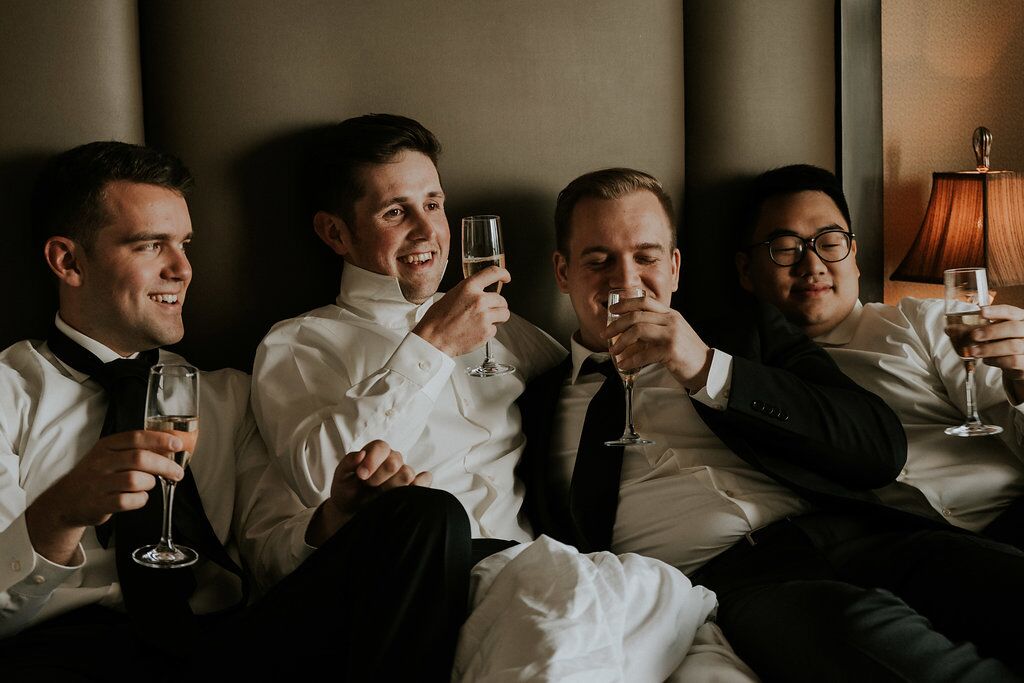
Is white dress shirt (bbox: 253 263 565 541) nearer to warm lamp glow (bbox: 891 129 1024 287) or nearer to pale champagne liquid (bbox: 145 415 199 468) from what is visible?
pale champagne liquid (bbox: 145 415 199 468)

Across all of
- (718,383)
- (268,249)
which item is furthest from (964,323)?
(268,249)

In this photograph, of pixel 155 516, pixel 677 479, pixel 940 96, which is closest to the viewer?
Answer: pixel 155 516

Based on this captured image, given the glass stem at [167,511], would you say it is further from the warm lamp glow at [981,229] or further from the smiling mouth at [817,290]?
the warm lamp glow at [981,229]

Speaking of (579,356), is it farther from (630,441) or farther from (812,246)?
(812,246)

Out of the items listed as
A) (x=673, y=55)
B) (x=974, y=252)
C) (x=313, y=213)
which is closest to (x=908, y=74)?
(x=974, y=252)

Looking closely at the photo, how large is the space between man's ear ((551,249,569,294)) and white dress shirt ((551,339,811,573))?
Result: 197 millimetres

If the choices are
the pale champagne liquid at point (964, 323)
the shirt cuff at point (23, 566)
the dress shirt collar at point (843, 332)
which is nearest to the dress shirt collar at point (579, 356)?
the dress shirt collar at point (843, 332)

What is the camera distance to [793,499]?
7.29ft

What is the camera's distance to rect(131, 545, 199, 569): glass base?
155 cm

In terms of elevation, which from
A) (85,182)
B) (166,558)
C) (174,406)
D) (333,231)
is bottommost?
(166,558)

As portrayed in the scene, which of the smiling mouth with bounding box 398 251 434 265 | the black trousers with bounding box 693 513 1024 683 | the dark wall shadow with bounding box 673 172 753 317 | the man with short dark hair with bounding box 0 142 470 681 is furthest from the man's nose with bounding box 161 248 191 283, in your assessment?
the dark wall shadow with bounding box 673 172 753 317

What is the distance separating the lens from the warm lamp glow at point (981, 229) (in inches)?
119

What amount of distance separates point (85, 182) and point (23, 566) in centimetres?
87

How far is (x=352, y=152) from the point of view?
2406mm
